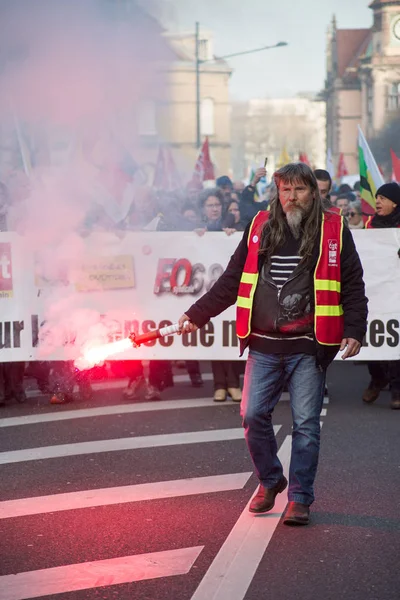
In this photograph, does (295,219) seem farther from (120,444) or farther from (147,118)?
(147,118)

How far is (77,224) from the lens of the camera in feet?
35.3

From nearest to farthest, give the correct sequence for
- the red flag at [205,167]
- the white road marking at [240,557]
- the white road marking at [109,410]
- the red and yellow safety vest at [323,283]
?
1. the white road marking at [240,557]
2. the red and yellow safety vest at [323,283]
3. the white road marking at [109,410]
4. the red flag at [205,167]

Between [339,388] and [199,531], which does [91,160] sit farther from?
[199,531]

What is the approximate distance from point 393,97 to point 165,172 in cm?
7276

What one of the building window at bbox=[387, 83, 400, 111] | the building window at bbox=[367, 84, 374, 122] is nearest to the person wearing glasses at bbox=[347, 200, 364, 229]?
the building window at bbox=[387, 83, 400, 111]

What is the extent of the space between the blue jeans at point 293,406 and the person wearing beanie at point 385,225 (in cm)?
430

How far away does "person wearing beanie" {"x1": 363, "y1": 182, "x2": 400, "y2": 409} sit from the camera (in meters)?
10.4

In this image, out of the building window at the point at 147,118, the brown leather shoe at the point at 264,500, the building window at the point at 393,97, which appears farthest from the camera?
the building window at the point at 393,97

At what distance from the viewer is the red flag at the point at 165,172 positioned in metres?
20.4

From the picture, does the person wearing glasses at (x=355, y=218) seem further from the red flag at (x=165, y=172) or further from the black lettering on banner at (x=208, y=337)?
the red flag at (x=165, y=172)

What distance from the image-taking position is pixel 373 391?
10.6 m

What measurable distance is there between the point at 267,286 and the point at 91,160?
6.54m

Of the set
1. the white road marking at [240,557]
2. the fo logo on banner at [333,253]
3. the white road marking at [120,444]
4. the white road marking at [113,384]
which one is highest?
the fo logo on banner at [333,253]

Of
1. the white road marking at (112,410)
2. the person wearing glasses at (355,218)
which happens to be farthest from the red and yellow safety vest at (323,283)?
the person wearing glasses at (355,218)
